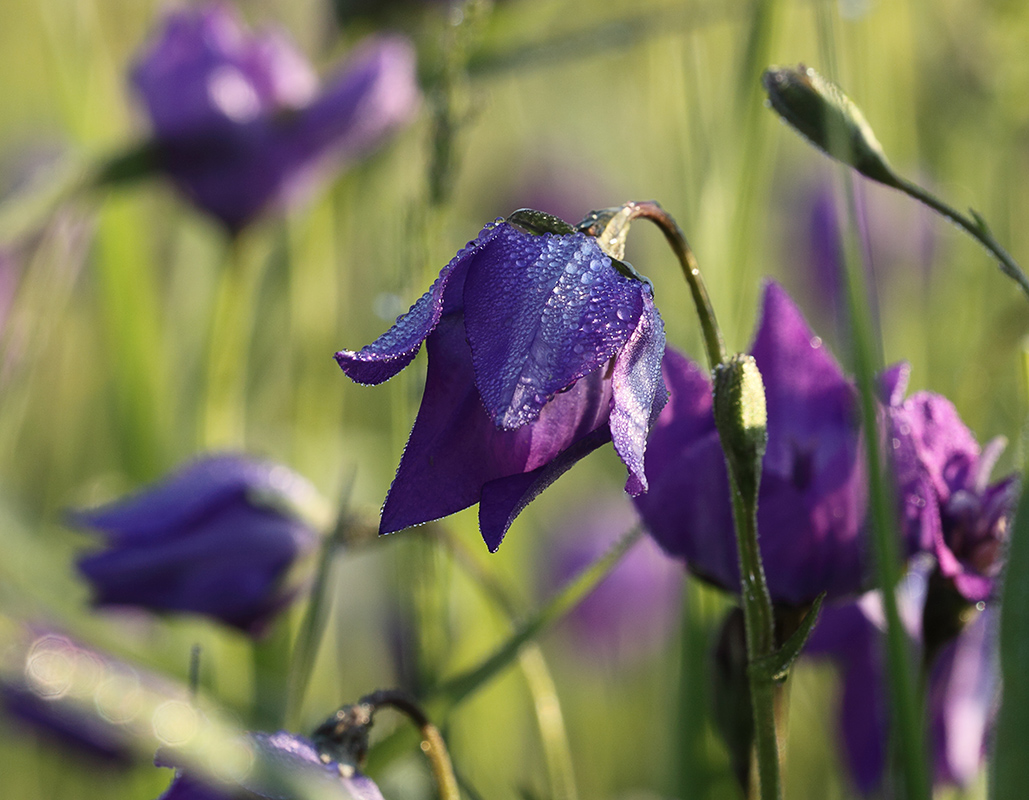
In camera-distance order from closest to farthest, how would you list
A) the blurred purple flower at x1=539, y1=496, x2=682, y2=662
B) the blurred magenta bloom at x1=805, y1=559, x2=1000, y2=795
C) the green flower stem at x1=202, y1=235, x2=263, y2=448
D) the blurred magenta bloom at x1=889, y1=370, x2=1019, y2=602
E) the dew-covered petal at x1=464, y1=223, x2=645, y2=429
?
the dew-covered petal at x1=464, y1=223, x2=645, y2=429, the blurred magenta bloom at x1=889, y1=370, x2=1019, y2=602, the blurred magenta bloom at x1=805, y1=559, x2=1000, y2=795, the green flower stem at x1=202, y1=235, x2=263, y2=448, the blurred purple flower at x1=539, y1=496, x2=682, y2=662

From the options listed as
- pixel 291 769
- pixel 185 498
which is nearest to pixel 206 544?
pixel 185 498

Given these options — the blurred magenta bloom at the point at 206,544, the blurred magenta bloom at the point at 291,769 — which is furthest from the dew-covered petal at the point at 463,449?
the blurred magenta bloom at the point at 206,544

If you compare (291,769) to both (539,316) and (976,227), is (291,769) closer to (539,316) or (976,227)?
(539,316)

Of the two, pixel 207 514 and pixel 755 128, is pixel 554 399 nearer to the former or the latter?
pixel 207 514

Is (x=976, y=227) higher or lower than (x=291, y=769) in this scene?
higher

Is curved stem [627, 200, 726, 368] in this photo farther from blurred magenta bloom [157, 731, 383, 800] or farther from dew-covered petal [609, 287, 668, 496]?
blurred magenta bloom [157, 731, 383, 800]

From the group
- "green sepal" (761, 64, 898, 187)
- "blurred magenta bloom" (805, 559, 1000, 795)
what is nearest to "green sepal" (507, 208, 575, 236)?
"green sepal" (761, 64, 898, 187)

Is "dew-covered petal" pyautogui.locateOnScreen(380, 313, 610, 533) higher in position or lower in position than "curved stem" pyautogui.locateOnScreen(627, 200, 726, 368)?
lower
